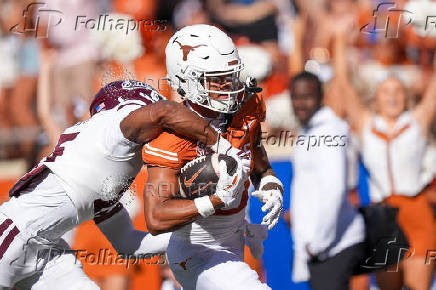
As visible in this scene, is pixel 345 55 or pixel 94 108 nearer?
pixel 94 108

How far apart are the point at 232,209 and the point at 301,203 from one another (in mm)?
1513

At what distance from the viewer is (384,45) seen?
663cm

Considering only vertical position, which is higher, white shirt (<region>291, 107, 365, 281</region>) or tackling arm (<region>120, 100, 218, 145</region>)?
Result: tackling arm (<region>120, 100, 218, 145</region>)

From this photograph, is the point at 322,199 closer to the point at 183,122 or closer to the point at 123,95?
the point at 123,95

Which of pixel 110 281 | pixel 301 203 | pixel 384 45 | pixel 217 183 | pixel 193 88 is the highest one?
pixel 193 88

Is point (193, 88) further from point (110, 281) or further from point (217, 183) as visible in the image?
point (110, 281)

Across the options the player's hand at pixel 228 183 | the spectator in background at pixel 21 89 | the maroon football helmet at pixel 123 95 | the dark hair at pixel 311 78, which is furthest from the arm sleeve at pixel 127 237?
the spectator in background at pixel 21 89

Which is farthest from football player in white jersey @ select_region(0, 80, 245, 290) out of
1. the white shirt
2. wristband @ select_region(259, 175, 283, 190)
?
the white shirt

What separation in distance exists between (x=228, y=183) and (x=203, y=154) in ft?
0.92

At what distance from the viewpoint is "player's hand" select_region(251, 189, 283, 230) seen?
11.6 ft

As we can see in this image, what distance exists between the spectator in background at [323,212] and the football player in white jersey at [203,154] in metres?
1.12

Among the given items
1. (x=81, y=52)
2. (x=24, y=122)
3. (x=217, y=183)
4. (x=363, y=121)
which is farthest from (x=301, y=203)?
(x=24, y=122)

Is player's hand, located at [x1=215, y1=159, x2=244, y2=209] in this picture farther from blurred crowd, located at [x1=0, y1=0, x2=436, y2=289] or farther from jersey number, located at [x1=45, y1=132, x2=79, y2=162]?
blurred crowd, located at [x1=0, y1=0, x2=436, y2=289]

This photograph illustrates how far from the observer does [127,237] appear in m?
4.28
